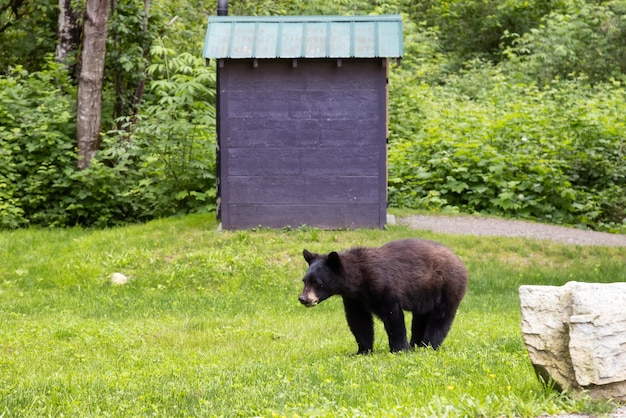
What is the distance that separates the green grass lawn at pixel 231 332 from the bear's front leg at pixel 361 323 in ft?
0.72

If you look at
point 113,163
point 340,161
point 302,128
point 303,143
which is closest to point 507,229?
point 340,161

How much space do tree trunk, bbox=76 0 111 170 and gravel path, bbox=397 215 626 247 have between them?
7.29 metres

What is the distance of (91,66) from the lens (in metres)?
20.7

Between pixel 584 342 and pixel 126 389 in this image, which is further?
pixel 126 389

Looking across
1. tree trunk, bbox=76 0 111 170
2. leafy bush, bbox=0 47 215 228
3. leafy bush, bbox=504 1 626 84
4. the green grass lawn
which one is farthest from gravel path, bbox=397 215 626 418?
leafy bush, bbox=504 1 626 84

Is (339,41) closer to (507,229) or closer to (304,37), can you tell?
(304,37)

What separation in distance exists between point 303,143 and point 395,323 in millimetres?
9061

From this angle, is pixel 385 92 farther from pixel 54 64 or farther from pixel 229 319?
pixel 54 64

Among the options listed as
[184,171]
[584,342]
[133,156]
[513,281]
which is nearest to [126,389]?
[584,342]

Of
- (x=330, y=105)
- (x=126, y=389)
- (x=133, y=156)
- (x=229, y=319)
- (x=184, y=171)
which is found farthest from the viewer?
(x=133, y=156)

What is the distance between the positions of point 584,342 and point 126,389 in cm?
368

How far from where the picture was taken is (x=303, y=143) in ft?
56.2

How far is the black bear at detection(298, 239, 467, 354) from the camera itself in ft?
27.3

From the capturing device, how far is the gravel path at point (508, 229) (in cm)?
1766
